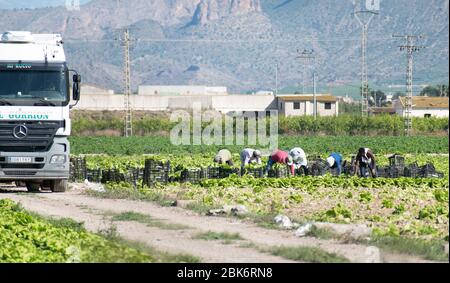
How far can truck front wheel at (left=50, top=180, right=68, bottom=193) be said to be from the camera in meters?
31.8

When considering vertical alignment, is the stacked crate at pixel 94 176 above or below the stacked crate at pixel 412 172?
above

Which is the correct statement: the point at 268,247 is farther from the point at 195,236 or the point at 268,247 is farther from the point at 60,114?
the point at 60,114

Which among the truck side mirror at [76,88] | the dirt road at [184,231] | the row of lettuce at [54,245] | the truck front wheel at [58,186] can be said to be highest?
the truck side mirror at [76,88]

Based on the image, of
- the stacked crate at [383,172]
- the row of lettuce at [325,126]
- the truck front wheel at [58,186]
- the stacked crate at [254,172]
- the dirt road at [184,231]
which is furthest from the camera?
the row of lettuce at [325,126]

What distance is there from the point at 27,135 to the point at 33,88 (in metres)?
1.24

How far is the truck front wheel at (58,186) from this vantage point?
31828 millimetres

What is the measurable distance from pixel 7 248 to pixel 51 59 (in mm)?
12962

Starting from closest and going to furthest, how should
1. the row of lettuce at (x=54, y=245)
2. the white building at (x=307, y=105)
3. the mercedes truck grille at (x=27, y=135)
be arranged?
1. the row of lettuce at (x=54, y=245)
2. the mercedes truck grille at (x=27, y=135)
3. the white building at (x=307, y=105)

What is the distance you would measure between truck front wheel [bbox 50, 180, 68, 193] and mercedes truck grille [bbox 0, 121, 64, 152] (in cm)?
184

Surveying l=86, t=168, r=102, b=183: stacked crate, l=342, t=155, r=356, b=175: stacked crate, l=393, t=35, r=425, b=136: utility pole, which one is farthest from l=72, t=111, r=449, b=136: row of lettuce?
l=86, t=168, r=102, b=183: stacked crate

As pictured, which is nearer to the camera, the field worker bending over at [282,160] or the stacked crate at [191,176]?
the stacked crate at [191,176]

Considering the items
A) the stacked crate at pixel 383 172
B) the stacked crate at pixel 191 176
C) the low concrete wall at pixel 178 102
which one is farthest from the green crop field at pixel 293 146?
the low concrete wall at pixel 178 102

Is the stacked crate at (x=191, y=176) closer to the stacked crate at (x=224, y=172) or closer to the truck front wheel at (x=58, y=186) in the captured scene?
the stacked crate at (x=224, y=172)

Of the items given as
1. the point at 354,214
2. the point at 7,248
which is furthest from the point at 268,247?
the point at 354,214
